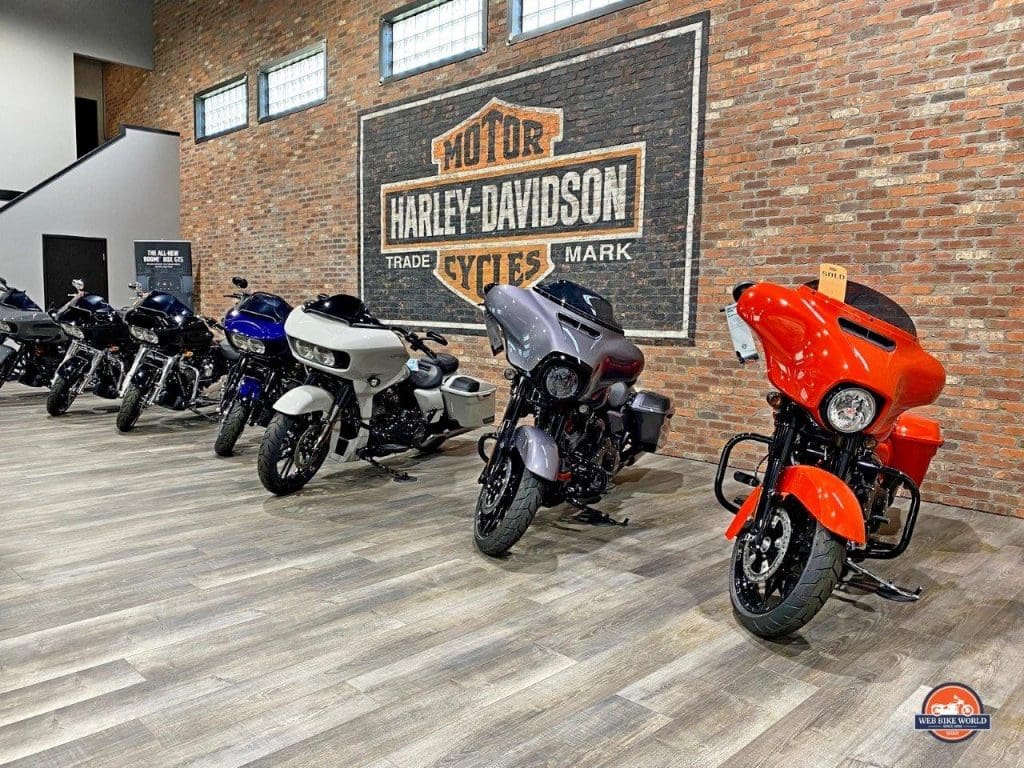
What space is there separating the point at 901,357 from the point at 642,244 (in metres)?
3.14

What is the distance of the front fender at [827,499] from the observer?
2004 millimetres

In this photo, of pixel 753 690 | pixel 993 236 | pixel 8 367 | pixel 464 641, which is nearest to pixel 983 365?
pixel 993 236

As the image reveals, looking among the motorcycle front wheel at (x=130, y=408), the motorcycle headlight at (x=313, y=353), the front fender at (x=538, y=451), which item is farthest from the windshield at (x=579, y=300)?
the motorcycle front wheel at (x=130, y=408)

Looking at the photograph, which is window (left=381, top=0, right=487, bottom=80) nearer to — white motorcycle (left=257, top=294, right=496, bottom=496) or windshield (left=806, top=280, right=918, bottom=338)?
white motorcycle (left=257, top=294, right=496, bottom=496)

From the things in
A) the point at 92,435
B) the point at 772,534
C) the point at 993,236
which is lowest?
the point at 92,435

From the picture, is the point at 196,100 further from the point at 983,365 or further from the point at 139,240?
the point at 983,365

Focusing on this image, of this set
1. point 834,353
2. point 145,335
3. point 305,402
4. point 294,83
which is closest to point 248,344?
point 305,402

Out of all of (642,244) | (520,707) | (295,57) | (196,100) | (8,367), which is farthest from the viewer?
(196,100)

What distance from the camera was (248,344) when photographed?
4418 millimetres

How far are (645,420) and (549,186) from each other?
8.51 feet

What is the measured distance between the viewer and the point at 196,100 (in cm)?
1016

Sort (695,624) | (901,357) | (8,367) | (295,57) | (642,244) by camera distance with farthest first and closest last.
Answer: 1. (295,57)
2. (8,367)
3. (642,244)
4. (695,624)
5. (901,357)

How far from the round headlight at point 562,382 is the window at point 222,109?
303 inches
